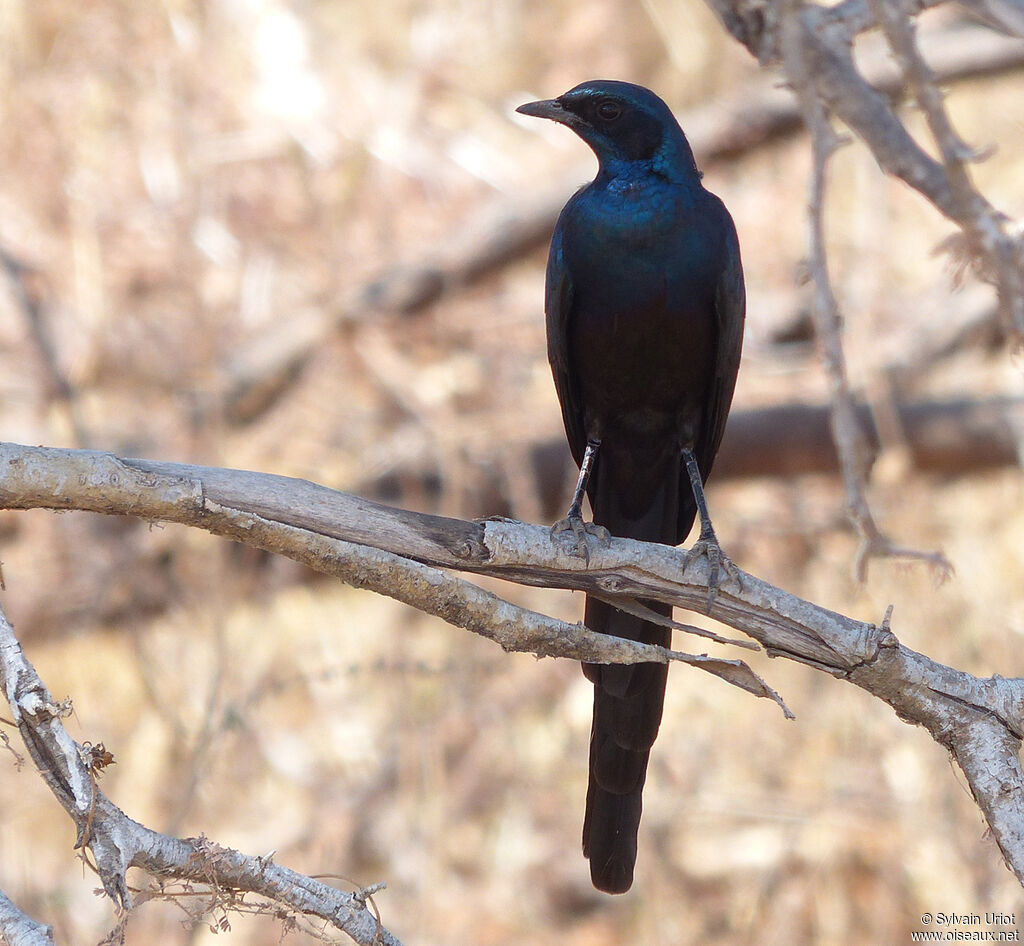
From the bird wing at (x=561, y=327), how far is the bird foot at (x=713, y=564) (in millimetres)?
832

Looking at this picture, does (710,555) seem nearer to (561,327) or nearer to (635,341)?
(635,341)

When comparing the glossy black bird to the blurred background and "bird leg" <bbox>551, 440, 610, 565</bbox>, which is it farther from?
the blurred background

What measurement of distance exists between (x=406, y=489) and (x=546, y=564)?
3.59 m

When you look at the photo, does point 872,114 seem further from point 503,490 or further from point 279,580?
point 279,580

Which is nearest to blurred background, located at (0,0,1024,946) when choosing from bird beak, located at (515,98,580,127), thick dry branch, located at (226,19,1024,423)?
thick dry branch, located at (226,19,1024,423)

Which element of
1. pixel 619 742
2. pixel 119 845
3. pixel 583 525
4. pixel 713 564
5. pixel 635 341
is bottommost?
pixel 119 845

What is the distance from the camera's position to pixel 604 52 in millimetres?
9555

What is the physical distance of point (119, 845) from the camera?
206 centimetres

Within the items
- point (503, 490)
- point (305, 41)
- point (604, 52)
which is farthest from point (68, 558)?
point (604, 52)

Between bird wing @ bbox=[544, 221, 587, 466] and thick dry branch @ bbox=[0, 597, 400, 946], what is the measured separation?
1864mm

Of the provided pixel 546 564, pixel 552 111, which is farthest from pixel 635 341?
pixel 546 564

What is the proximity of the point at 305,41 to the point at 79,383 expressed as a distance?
3299 millimetres

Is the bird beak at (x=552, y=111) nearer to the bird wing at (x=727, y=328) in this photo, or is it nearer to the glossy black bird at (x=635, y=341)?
the glossy black bird at (x=635, y=341)

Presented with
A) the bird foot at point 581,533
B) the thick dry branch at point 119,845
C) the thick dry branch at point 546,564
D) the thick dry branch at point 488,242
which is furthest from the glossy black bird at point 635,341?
the thick dry branch at point 488,242
